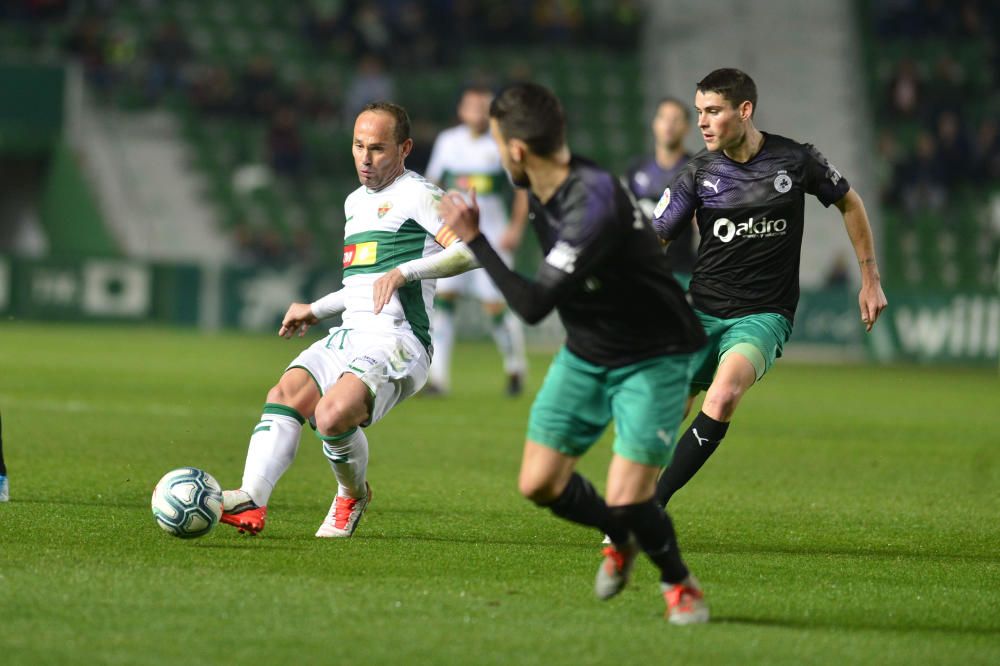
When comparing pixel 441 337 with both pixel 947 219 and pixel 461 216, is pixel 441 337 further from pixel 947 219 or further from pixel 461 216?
pixel 947 219

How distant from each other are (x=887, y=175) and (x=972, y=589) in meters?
23.6

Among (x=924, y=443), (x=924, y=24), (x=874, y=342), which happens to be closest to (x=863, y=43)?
(x=924, y=24)

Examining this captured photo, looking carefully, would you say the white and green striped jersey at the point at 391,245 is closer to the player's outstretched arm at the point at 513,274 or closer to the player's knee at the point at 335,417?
the player's knee at the point at 335,417

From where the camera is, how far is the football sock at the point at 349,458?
6727 mm

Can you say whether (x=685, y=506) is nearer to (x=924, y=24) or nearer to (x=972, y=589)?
(x=972, y=589)

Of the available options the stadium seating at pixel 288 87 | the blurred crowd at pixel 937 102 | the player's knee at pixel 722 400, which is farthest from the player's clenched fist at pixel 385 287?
the blurred crowd at pixel 937 102

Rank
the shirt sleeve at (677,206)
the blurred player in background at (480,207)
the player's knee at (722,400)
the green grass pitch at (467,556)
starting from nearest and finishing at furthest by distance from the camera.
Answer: the green grass pitch at (467,556) → the player's knee at (722,400) → the shirt sleeve at (677,206) → the blurred player in background at (480,207)

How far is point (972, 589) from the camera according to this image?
6168 mm

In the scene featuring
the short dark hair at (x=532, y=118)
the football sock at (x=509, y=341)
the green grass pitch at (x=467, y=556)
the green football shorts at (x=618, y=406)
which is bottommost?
the football sock at (x=509, y=341)

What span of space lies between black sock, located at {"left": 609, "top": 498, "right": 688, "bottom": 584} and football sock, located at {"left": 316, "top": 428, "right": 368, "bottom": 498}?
5.86ft

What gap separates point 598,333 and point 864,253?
8.43ft

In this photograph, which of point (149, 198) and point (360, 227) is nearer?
point (360, 227)

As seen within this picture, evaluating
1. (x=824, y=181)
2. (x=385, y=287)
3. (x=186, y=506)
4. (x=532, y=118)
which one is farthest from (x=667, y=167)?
(x=532, y=118)

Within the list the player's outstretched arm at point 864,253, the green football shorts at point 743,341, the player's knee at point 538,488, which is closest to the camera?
the player's knee at point 538,488
